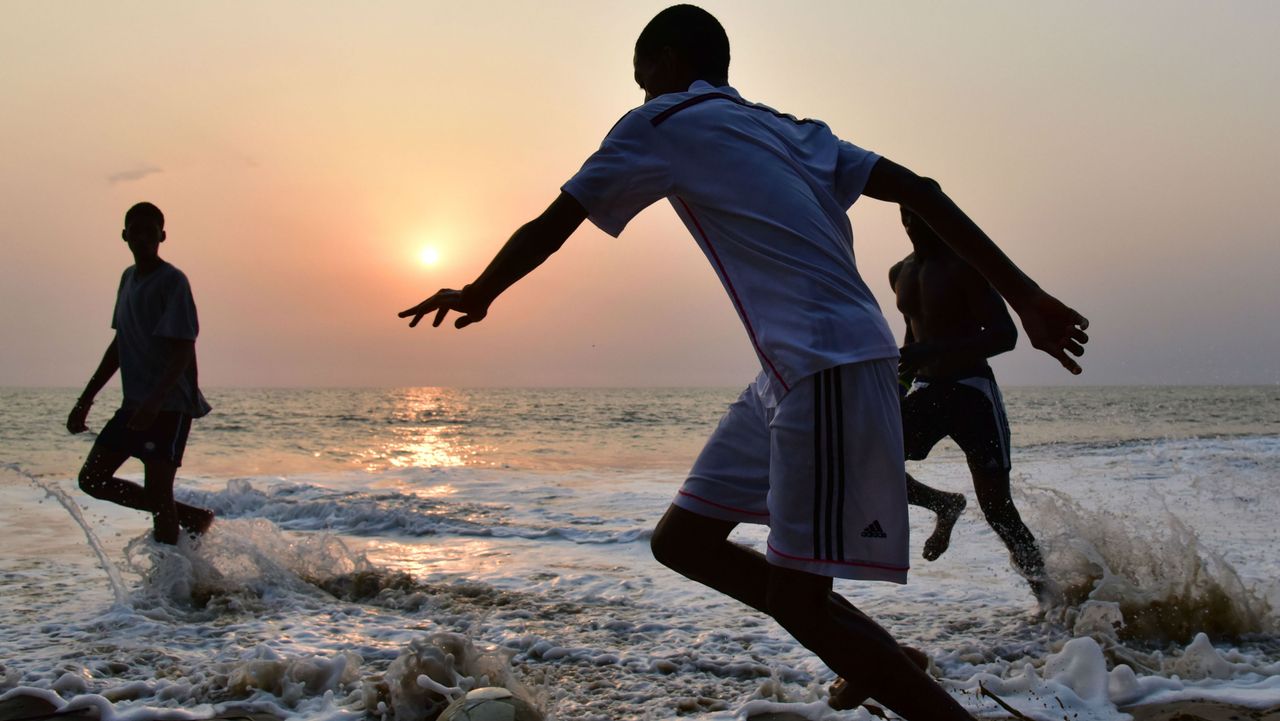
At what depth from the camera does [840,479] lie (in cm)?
203

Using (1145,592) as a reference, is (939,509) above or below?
above

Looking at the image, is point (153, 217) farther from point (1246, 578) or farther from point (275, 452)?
point (275, 452)

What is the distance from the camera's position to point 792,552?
205cm

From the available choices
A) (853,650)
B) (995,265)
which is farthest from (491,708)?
(995,265)

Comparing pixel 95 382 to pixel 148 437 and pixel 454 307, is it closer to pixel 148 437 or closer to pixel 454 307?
pixel 148 437

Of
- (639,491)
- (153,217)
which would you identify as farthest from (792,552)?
(639,491)

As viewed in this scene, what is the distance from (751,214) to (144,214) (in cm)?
424

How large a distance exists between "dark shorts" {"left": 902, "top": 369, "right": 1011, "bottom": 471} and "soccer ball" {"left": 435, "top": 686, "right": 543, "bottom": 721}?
7.08 ft

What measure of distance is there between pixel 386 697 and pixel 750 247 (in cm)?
230

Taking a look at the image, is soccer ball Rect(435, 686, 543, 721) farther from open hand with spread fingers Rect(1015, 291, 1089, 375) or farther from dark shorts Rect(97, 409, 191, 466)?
dark shorts Rect(97, 409, 191, 466)

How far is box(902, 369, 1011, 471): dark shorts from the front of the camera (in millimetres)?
4328

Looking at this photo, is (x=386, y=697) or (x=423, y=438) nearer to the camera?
(x=386, y=697)

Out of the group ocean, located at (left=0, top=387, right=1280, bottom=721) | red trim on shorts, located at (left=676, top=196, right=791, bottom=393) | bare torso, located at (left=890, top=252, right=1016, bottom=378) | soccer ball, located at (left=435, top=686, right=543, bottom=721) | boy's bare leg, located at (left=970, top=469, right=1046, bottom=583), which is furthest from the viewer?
boy's bare leg, located at (left=970, top=469, right=1046, bottom=583)

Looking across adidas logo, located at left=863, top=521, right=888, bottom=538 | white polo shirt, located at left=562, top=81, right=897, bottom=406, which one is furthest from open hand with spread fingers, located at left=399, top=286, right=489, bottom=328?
adidas logo, located at left=863, top=521, right=888, bottom=538
